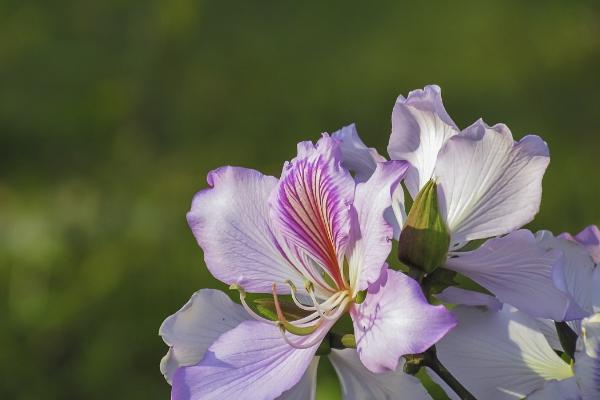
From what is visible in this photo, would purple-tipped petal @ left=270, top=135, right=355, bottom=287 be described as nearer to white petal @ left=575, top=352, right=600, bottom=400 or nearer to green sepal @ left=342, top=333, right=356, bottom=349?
green sepal @ left=342, top=333, right=356, bottom=349

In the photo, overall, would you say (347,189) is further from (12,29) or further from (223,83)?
(12,29)

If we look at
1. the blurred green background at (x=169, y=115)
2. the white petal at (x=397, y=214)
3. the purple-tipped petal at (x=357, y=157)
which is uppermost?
the purple-tipped petal at (x=357, y=157)

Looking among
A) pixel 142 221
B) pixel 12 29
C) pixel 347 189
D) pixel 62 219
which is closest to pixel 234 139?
pixel 142 221

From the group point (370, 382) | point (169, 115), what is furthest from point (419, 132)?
point (169, 115)

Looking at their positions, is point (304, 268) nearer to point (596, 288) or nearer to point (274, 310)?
point (274, 310)

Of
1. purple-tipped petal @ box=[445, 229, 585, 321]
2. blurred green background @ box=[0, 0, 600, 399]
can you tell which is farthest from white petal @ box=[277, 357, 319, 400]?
blurred green background @ box=[0, 0, 600, 399]

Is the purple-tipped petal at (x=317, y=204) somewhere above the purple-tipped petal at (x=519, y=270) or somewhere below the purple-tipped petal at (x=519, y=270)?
above

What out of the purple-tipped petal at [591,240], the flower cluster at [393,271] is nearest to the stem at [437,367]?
the flower cluster at [393,271]

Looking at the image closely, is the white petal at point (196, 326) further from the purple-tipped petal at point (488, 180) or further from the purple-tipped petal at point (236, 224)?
the purple-tipped petal at point (488, 180)
